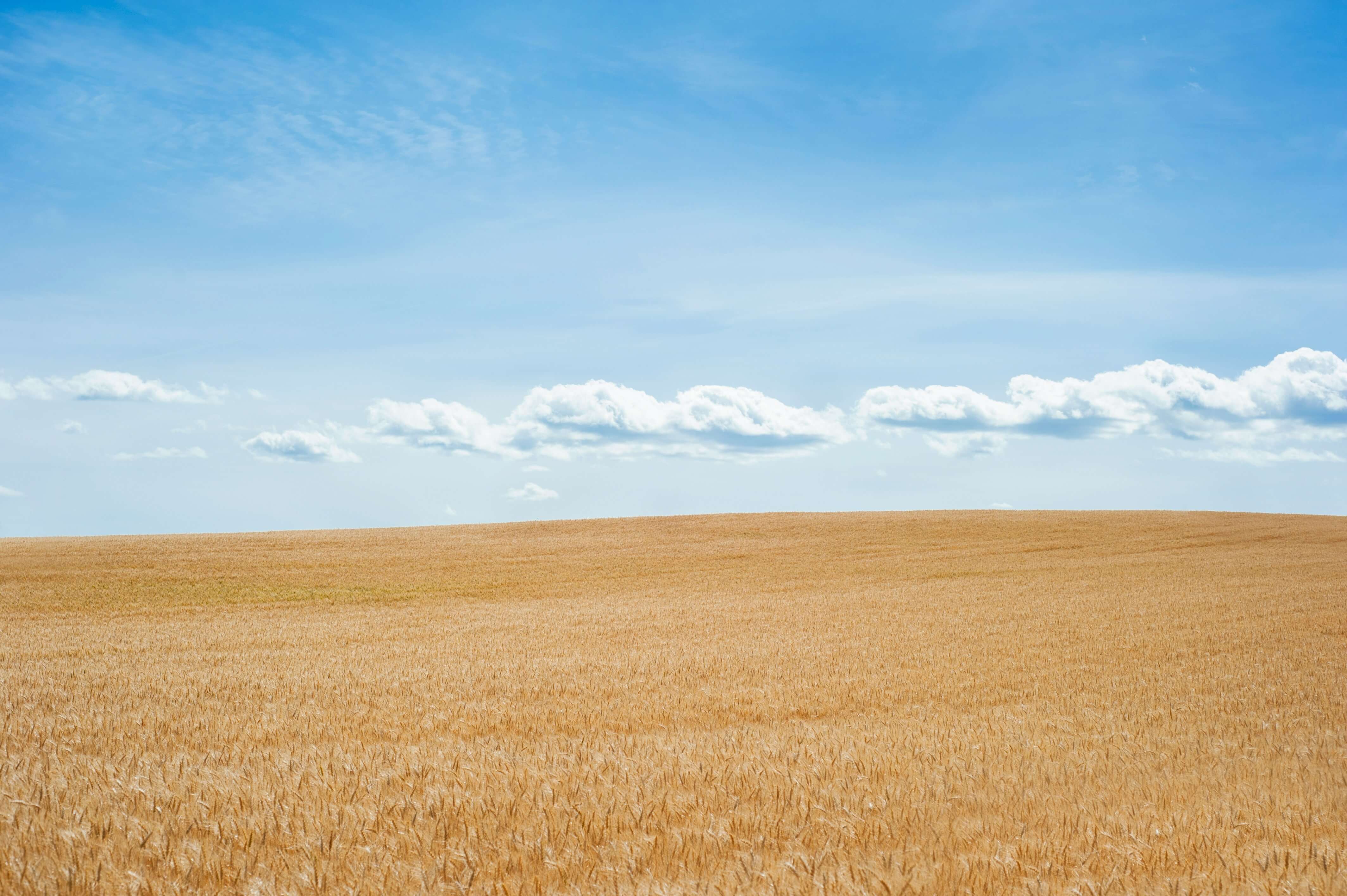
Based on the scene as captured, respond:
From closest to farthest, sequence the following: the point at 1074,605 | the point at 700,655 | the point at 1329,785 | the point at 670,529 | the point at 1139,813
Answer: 1. the point at 1139,813
2. the point at 1329,785
3. the point at 700,655
4. the point at 1074,605
5. the point at 670,529

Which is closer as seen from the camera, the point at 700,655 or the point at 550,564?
the point at 700,655

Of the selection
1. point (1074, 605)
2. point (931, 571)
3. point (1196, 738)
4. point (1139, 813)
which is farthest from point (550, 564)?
point (1139, 813)

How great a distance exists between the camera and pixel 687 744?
802cm

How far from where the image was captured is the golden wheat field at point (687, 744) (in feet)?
15.2

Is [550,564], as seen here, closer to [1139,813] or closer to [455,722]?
[455,722]

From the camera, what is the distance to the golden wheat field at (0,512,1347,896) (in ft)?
15.2

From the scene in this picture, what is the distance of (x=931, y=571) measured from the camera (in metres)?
33.0

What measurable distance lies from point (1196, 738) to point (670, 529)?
134 ft

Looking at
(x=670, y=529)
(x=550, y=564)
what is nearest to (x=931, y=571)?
(x=550, y=564)

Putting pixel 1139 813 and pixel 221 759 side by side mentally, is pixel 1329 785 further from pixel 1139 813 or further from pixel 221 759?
pixel 221 759

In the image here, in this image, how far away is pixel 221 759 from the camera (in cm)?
743

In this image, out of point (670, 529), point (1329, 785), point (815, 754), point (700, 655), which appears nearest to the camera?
point (1329, 785)

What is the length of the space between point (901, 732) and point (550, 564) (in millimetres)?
29317

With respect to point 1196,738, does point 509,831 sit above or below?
above
